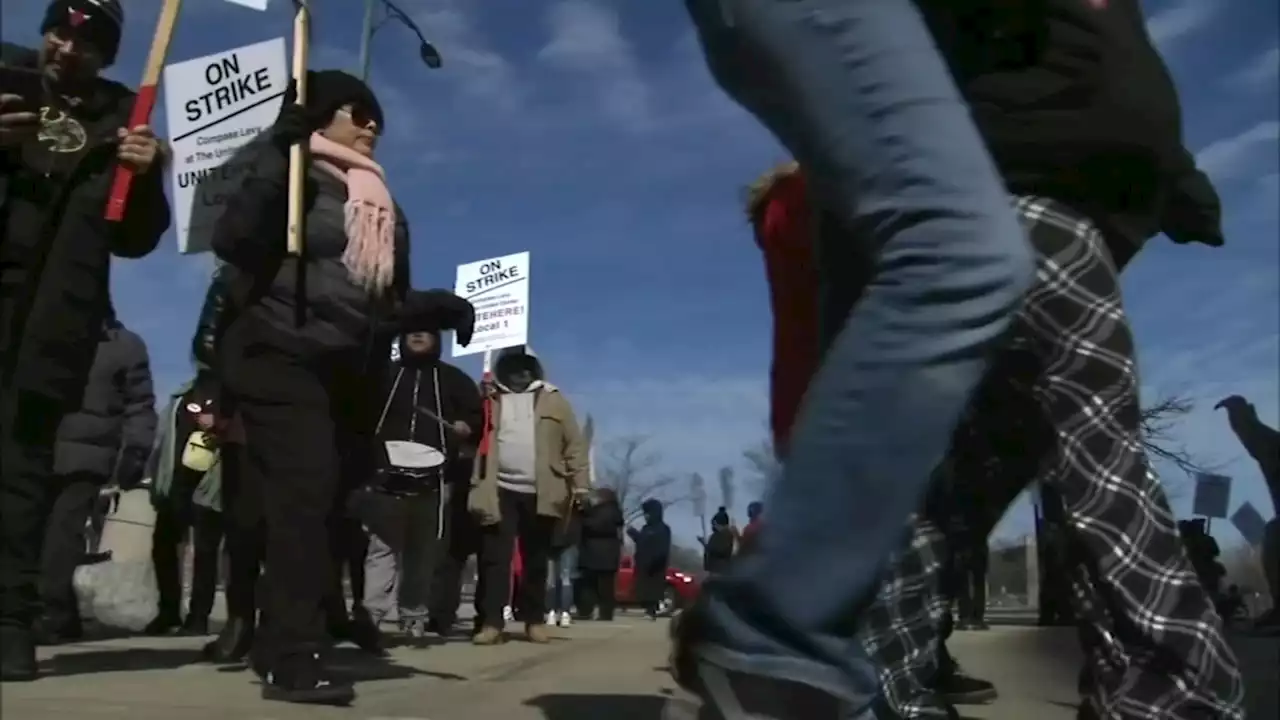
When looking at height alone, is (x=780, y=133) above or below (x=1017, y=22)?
below

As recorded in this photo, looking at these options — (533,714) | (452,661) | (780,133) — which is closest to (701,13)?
(780,133)

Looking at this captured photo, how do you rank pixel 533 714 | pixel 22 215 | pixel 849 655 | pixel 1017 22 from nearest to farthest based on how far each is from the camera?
1. pixel 22 215
2. pixel 849 655
3. pixel 1017 22
4. pixel 533 714

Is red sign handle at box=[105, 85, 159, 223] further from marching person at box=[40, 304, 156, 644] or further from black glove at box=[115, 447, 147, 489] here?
black glove at box=[115, 447, 147, 489]

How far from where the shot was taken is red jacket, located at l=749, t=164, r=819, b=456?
2064 mm

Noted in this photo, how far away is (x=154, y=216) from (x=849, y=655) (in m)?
0.74

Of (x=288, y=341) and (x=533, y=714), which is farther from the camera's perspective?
(x=288, y=341)

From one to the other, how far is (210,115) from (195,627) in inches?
55.0

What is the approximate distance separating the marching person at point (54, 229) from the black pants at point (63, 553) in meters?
0.04

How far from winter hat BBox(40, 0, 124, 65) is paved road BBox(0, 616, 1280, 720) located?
21.8 inches

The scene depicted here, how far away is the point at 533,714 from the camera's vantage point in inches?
76.9

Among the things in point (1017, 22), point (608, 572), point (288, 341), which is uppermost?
point (1017, 22)

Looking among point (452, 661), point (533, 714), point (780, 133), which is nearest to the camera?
point (780, 133)

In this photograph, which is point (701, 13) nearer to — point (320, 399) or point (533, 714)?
point (533, 714)

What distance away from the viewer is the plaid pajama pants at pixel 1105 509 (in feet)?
5.17
